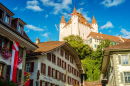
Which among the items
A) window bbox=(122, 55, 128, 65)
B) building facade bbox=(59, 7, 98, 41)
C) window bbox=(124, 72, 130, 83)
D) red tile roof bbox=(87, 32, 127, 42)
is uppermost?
building facade bbox=(59, 7, 98, 41)

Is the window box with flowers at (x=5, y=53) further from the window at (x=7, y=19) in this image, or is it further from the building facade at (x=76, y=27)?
the building facade at (x=76, y=27)

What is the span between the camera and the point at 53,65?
104 feet

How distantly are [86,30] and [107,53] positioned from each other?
82525 mm

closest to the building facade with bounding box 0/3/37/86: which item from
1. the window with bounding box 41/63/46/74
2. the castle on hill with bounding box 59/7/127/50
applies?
the window with bounding box 41/63/46/74

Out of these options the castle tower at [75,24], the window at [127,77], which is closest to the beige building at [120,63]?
the window at [127,77]

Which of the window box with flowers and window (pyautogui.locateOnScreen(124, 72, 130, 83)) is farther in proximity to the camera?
window (pyautogui.locateOnScreen(124, 72, 130, 83))

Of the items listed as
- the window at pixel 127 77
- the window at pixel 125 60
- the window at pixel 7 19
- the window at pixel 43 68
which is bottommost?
the window at pixel 127 77

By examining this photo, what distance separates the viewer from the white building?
27359 millimetres

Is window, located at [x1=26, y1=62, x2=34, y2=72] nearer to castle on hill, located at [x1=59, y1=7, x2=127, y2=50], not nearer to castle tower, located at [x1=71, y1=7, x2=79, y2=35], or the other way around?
castle on hill, located at [x1=59, y1=7, x2=127, y2=50]

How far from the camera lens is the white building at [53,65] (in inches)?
1077

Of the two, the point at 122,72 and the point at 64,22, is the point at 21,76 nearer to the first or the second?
the point at 122,72

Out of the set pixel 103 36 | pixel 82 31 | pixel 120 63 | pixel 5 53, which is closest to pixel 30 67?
pixel 5 53

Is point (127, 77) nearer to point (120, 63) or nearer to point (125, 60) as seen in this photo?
point (120, 63)

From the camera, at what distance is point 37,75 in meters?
26.7
